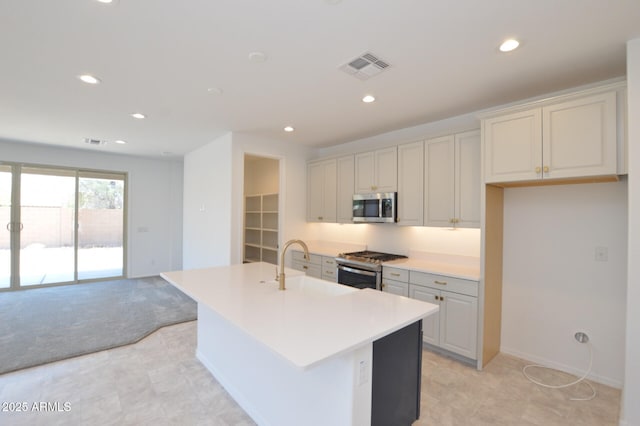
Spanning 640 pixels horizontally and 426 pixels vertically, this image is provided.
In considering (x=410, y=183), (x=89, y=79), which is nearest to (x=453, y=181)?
(x=410, y=183)

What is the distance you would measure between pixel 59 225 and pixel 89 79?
175 inches

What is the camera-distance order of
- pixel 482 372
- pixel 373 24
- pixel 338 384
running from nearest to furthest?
pixel 338 384, pixel 373 24, pixel 482 372

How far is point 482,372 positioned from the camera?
2693mm

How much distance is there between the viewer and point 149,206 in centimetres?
648

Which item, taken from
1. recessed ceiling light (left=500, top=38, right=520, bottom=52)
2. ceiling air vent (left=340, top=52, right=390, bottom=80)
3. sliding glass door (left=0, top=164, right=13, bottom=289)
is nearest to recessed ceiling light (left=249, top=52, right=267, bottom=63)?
ceiling air vent (left=340, top=52, right=390, bottom=80)

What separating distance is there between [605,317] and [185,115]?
184 inches

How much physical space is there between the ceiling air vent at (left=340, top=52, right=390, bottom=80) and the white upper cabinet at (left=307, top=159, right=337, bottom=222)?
2111mm

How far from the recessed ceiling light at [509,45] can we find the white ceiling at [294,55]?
5 cm

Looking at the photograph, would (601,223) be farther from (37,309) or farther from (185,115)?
(37,309)

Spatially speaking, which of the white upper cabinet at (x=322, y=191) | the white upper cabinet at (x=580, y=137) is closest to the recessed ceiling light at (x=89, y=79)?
the white upper cabinet at (x=322, y=191)

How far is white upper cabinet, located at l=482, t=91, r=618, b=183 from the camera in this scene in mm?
2168

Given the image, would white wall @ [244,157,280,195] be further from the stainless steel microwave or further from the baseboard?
the baseboard

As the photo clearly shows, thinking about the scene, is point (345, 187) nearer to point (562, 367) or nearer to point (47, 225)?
point (562, 367)

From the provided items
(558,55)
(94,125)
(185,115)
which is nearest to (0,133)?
(94,125)
